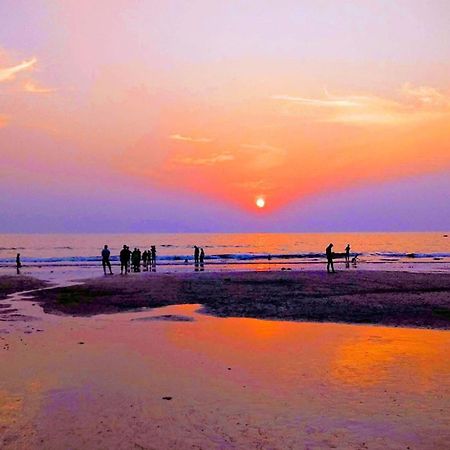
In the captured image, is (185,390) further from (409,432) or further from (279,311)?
(279,311)

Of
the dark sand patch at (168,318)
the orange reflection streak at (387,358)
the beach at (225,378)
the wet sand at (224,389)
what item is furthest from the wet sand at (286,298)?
the wet sand at (224,389)

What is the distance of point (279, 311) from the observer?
2172 centimetres

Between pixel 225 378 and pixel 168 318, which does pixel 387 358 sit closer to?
pixel 225 378

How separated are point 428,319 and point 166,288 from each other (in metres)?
16.6

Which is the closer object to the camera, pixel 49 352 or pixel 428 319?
pixel 49 352

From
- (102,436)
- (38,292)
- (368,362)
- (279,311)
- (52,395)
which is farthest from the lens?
(38,292)

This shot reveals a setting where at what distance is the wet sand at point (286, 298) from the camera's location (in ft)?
67.5

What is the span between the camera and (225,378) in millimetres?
11023

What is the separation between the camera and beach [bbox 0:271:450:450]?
793 cm

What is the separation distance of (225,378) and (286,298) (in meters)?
15.5

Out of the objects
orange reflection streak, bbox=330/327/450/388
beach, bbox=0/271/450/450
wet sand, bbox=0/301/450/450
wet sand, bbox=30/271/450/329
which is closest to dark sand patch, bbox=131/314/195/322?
beach, bbox=0/271/450/450

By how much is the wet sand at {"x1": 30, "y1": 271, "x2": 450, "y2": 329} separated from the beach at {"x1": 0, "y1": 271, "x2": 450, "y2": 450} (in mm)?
240

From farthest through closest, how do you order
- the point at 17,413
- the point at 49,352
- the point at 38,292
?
the point at 38,292, the point at 49,352, the point at 17,413

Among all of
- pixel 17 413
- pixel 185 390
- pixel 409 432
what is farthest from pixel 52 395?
pixel 409 432
